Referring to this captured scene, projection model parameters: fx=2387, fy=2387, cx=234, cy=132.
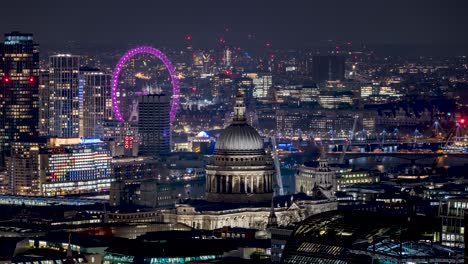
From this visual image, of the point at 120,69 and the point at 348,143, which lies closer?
the point at 348,143

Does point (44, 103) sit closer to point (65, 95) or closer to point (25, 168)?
point (65, 95)

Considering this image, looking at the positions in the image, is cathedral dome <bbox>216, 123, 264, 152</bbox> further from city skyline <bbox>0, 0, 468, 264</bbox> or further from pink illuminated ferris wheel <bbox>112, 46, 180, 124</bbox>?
pink illuminated ferris wheel <bbox>112, 46, 180, 124</bbox>

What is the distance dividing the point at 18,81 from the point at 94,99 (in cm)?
2842

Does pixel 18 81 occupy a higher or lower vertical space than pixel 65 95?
higher

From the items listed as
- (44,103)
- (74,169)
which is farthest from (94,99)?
(74,169)

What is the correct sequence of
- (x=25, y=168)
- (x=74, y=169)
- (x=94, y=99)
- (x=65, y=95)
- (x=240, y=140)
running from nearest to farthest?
(x=240, y=140), (x=25, y=168), (x=74, y=169), (x=65, y=95), (x=94, y=99)

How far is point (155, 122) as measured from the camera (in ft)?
512

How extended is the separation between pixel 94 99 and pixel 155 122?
19.3m

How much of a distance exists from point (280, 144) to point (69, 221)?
71.8m

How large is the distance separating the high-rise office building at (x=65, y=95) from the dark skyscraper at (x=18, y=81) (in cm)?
1764

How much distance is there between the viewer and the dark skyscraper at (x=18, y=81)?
14588cm

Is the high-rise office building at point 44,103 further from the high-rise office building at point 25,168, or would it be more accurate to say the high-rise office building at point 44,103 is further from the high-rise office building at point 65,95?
the high-rise office building at point 25,168

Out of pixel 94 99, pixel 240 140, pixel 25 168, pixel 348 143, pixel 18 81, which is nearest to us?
pixel 240 140

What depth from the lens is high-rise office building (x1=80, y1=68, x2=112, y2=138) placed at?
6668 inches
